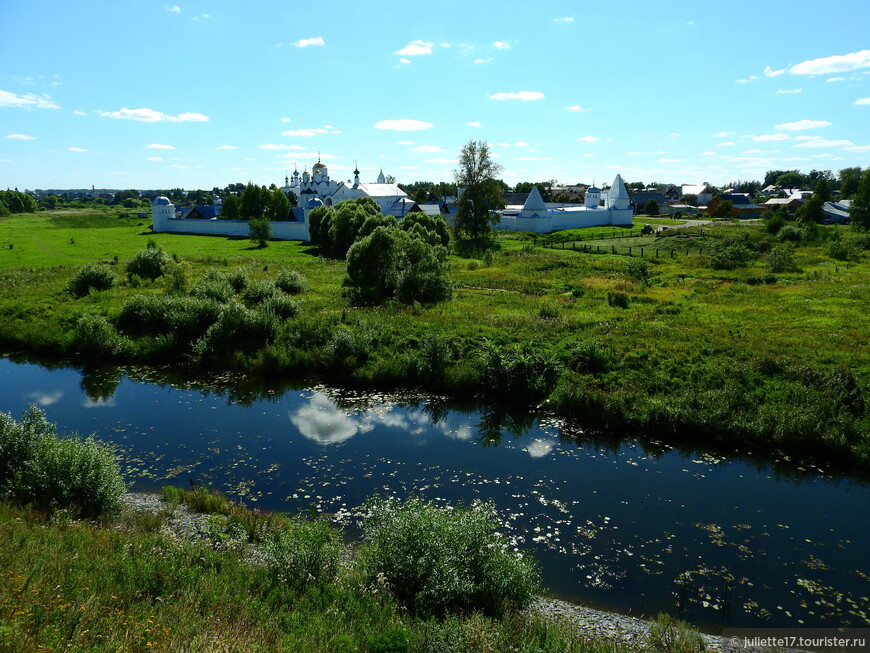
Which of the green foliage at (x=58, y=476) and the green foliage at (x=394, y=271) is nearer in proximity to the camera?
the green foliage at (x=58, y=476)

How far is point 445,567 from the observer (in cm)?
818

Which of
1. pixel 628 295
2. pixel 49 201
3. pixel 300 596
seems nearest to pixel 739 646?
pixel 300 596

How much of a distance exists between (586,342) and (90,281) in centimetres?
2693

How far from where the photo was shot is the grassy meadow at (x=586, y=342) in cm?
1530

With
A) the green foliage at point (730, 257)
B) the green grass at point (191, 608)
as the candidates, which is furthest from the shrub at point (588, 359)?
the green foliage at point (730, 257)

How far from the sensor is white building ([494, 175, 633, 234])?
67125 mm

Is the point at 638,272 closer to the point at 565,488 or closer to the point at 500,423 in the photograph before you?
the point at 500,423

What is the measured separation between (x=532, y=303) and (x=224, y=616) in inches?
881

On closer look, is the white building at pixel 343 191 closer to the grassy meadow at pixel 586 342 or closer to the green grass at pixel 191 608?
the grassy meadow at pixel 586 342

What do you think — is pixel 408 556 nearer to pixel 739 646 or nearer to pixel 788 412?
pixel 739 646

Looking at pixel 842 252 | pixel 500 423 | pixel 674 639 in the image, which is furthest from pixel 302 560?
pixel 842 252

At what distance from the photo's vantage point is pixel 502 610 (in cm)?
820

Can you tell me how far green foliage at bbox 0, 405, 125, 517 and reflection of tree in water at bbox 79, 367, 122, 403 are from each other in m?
7.49

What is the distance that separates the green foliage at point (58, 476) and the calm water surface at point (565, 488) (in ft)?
7.12
